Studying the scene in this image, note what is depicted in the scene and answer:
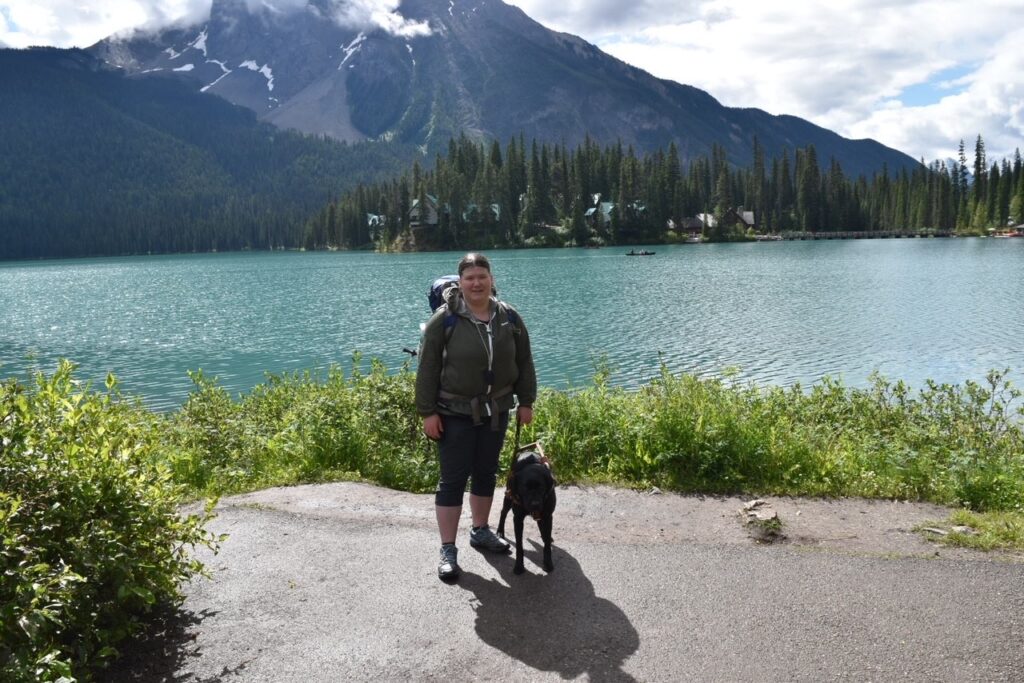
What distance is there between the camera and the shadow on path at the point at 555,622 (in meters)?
4.79

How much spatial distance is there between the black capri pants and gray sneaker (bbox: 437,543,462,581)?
1.25ft

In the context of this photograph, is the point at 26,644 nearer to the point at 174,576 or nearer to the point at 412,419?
the point at 174,576

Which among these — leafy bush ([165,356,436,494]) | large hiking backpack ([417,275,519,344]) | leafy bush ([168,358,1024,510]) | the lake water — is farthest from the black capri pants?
the lake water

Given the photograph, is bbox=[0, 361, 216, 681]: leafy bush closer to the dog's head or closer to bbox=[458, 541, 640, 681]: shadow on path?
bbox=[458, 541, 640, 681]: shadow on path

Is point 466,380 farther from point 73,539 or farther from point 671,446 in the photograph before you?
point 671,446

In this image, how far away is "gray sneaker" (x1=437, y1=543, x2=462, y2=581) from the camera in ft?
19.6

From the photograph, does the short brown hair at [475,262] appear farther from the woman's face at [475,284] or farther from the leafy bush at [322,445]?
the leafy bush at [322,445]

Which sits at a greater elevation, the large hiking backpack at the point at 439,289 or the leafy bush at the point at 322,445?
the large hiking backpack at the point at 439,289

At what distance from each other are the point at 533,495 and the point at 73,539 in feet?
11.1

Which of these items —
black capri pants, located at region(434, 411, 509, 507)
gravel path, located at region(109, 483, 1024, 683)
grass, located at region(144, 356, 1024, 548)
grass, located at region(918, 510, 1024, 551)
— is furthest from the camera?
grass, located at region(144, 356, 1024, 548)

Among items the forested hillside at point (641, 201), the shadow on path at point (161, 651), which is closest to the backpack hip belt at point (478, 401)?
the shadow on path at point (161, 651)

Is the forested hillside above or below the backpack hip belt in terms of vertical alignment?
above

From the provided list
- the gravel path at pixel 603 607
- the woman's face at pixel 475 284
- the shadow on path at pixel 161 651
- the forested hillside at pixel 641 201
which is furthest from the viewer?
the forested hillside at pixel 641 201

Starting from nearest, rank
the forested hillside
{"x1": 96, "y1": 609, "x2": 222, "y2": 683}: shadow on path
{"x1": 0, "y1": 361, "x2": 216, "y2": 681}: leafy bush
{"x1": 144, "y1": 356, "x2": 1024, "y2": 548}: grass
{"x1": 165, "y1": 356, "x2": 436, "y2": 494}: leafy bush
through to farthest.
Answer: {"x1": 0, "y1": 361, "x2": 216, "y2": 681}: leafy bush
{"x1": 96, "y1": 609, "x2": 222, "y2": 683}: shadow on path
{"x1": 144, "y1": 356, "x2": 1024, "y2": 548}: grass
{"x1": 165, "y1": 356, "x2": 436, "y2": 494}: leafy bush
the forested hillside
